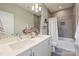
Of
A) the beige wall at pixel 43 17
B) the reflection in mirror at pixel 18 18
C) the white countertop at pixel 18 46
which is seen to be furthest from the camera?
the beige wall at pixel 43 17

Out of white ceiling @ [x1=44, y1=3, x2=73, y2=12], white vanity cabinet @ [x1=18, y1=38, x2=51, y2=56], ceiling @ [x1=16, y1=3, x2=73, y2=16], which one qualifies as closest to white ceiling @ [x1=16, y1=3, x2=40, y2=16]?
ceiling @ [x1=16, y1=3, x2=73, y2=16]

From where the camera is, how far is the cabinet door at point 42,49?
1478 mm

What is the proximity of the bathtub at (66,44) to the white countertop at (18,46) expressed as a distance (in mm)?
193

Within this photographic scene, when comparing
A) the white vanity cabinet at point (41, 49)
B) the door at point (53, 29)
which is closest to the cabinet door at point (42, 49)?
the white vanity cabinet at point (41, 49)

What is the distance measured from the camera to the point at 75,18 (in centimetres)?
153

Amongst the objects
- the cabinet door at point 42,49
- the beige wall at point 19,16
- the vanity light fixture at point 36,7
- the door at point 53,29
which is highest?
the vanity light fixture at point 36,7

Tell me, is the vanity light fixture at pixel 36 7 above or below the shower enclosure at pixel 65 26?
above

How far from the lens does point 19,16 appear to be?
5.02 ft

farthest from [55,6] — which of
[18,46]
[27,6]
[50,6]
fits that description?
[18,46]

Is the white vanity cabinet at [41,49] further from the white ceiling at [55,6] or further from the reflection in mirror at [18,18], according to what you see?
the white ceiling at [55,6]

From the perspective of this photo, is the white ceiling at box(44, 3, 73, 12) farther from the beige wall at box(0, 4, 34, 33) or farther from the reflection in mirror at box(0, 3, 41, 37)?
the beige wall at box(0, 4, 34, 33)

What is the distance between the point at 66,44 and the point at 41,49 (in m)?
0.36

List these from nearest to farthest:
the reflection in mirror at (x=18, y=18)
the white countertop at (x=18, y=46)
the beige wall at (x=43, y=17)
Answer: the white countertop at (x=18, y=46), the reflection in mirror at (x=18, y=18), the beige wall at (x=43, y=17)

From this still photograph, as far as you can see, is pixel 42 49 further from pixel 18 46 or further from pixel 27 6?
pixel 27 6
